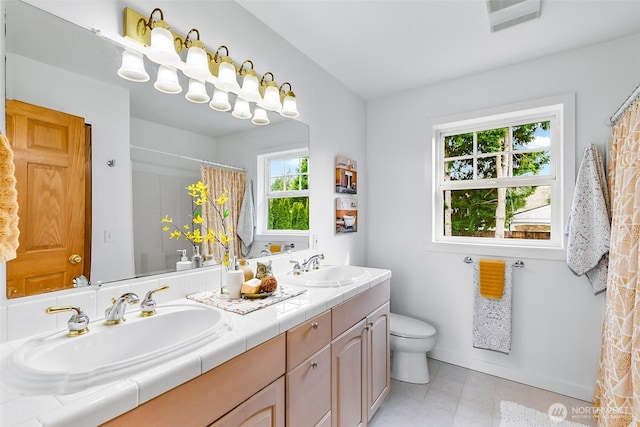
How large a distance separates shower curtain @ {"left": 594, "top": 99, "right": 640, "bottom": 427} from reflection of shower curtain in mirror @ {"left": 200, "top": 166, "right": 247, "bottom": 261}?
203 cm

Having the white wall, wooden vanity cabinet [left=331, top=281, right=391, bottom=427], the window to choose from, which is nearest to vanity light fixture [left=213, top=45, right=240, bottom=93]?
wooden vanity cabinet [left=331, top=281, right=391, bottom=427]

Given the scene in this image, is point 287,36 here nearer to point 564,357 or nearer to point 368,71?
point 368,71

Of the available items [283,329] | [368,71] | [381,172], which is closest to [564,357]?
[381,172]

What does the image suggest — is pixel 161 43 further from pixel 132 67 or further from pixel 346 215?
pixel 346 215

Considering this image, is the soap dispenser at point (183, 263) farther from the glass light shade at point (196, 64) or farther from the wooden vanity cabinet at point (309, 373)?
the glass light shade at point (196, 64)

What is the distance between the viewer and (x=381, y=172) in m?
2.90

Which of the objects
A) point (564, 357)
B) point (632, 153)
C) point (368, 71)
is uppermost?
point (368, 71)

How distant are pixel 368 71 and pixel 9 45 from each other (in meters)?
2.13

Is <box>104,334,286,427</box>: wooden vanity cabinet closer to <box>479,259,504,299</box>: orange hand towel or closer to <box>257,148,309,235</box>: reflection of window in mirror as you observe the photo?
<box>257,148,309,235</box>: reflection of window in mirror

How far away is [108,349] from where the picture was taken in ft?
3.16

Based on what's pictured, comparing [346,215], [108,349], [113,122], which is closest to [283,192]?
[346,215]

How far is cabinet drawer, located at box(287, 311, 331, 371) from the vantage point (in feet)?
3.80

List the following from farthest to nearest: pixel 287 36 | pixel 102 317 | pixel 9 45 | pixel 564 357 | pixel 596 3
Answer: pixel 564 357
pixel 287 36
pixel 596 3
pixel 102 317
pixel 9 45

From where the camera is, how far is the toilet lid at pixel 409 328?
226 cm
